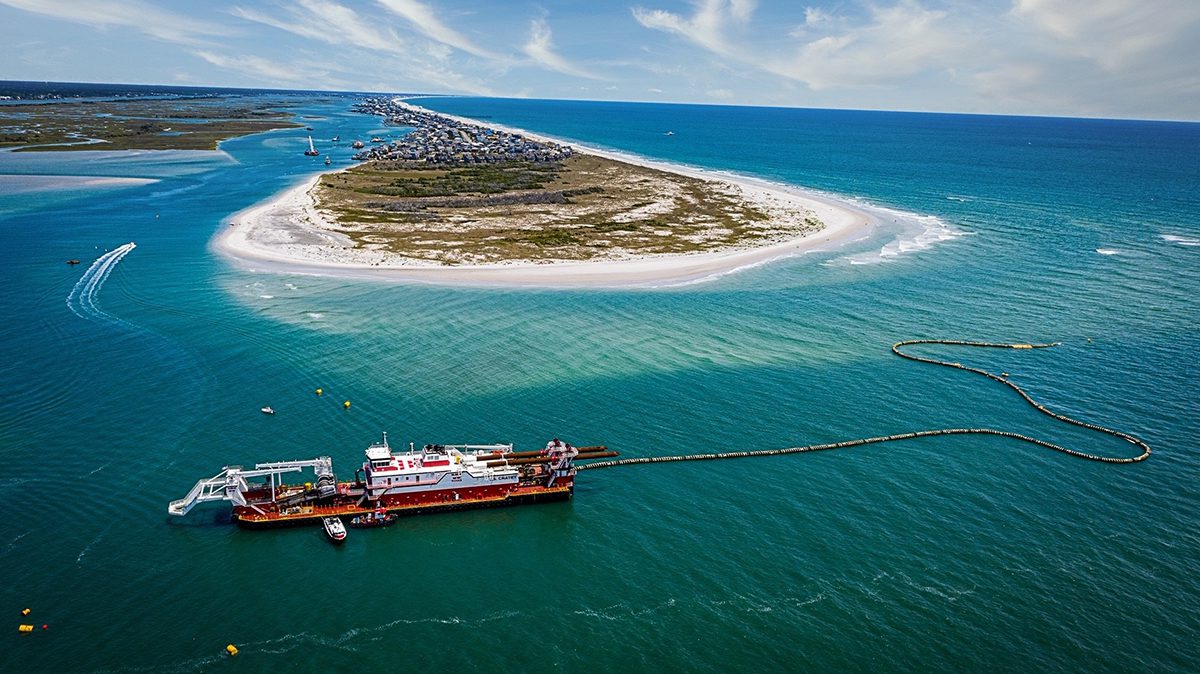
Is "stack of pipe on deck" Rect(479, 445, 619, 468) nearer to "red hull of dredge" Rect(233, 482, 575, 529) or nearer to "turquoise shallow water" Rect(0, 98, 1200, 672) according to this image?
"red hull of dredge" Rect(233, 482, 575, 529)

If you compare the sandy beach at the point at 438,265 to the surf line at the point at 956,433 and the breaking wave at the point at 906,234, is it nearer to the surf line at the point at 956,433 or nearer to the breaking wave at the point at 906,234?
the breaking wave at the point at 906,234

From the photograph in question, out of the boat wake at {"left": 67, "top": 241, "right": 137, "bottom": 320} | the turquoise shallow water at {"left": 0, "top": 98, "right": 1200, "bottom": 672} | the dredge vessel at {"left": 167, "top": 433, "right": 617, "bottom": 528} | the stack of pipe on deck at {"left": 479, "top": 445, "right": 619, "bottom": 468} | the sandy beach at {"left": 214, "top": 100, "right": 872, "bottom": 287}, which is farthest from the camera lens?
the sandy beach at {"left": 214, "top": 100, "right": 872, "bottom": 287}

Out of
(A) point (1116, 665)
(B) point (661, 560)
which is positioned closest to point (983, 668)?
(A) point (1116, 665)

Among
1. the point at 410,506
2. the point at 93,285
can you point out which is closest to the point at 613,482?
the point at 410,506

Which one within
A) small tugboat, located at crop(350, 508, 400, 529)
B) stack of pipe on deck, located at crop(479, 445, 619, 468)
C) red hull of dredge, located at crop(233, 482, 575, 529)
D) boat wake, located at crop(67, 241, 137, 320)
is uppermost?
stack of pipe on deck, located at crop(479, 445, 619, 468)

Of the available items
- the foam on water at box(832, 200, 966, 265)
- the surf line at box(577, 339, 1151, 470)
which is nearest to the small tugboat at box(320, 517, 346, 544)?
the surf line at box(577, 339, 1151, 470)

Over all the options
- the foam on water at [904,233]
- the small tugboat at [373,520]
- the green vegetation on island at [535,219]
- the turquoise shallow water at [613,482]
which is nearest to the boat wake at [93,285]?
the turquoise shallow water at [613,482]

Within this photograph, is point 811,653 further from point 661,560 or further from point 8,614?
point 8,614

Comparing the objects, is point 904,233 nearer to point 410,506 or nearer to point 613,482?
point 613,482
